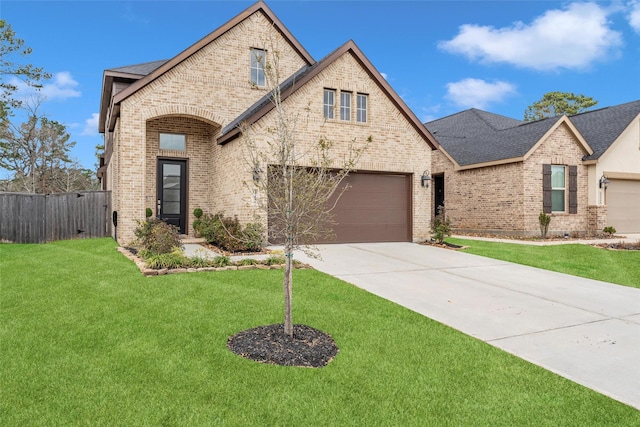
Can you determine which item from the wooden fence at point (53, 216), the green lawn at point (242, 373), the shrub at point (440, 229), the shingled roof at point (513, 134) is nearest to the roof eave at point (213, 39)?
the wooden fence at point (53, 216)

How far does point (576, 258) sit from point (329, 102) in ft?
28.2

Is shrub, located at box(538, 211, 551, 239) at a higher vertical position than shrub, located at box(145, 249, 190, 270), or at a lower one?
higher

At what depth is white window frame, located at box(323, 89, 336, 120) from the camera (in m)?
12.6

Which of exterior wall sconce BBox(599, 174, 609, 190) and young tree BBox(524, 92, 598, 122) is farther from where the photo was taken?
young tree BBox(524, 92, 598, 122)

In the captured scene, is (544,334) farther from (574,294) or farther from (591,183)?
(591,183)

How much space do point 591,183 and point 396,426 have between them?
18985 mm

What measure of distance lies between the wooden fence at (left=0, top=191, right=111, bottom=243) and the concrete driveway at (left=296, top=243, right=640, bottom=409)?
8.76 m

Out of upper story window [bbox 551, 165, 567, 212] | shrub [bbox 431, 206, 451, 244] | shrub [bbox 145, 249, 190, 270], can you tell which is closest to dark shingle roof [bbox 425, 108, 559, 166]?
upper story window [bbox 551, 165, 567, 212]

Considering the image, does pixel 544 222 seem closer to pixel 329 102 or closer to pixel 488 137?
pixel 488 137

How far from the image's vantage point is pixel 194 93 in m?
12.8

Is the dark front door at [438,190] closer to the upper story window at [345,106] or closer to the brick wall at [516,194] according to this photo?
the brick wall at [516,194]

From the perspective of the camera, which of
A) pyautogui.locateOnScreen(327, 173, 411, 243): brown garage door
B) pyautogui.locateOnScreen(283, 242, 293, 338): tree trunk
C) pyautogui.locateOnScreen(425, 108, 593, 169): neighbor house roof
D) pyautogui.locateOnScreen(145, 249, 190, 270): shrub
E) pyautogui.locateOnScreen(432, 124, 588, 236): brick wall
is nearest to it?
pyautogui.locateOnScreen(283, 242, 293, 338): tree trunk

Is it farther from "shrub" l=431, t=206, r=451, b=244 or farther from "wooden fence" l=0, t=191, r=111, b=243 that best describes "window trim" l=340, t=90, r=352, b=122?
"wooden fence" l=0, t=191, r=111, b=243

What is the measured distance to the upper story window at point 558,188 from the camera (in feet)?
55.6
